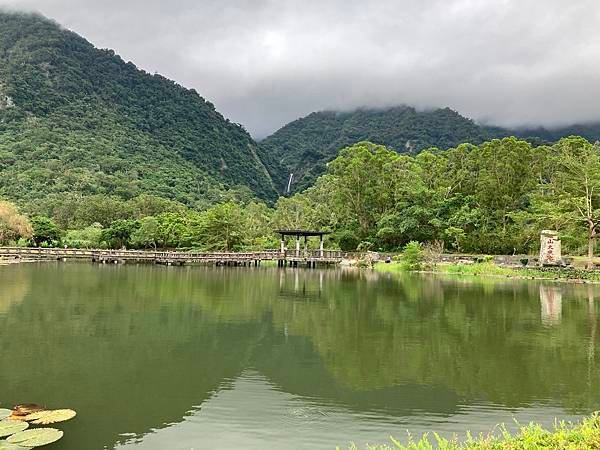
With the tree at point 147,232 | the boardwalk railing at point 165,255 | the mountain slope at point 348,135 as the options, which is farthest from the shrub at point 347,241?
the mountain slope at point 348,135

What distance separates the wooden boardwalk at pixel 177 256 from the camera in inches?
1847

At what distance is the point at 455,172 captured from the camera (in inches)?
2093

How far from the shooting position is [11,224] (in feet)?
159

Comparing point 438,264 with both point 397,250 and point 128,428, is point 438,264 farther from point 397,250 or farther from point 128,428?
point 128,428

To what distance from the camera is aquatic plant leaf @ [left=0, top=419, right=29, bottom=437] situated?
6898 mm

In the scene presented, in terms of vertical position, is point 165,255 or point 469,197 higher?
point 469,197

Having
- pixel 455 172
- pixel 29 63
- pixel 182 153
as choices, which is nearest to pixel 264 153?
pixel 182 153

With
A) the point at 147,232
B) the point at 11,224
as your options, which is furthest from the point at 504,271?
the point at 11,224

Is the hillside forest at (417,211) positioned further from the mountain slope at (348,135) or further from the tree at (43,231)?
the mountain slope at (348,135)

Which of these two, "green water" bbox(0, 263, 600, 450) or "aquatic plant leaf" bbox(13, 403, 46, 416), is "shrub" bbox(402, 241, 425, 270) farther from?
"aquatic plant leaf" bbox(13, 403, 46, 416)

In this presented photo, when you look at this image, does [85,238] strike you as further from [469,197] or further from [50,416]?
[50,416]

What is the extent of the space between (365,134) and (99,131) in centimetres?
7529

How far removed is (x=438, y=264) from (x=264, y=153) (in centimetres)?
11625

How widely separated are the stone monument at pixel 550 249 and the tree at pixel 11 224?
146 feet
